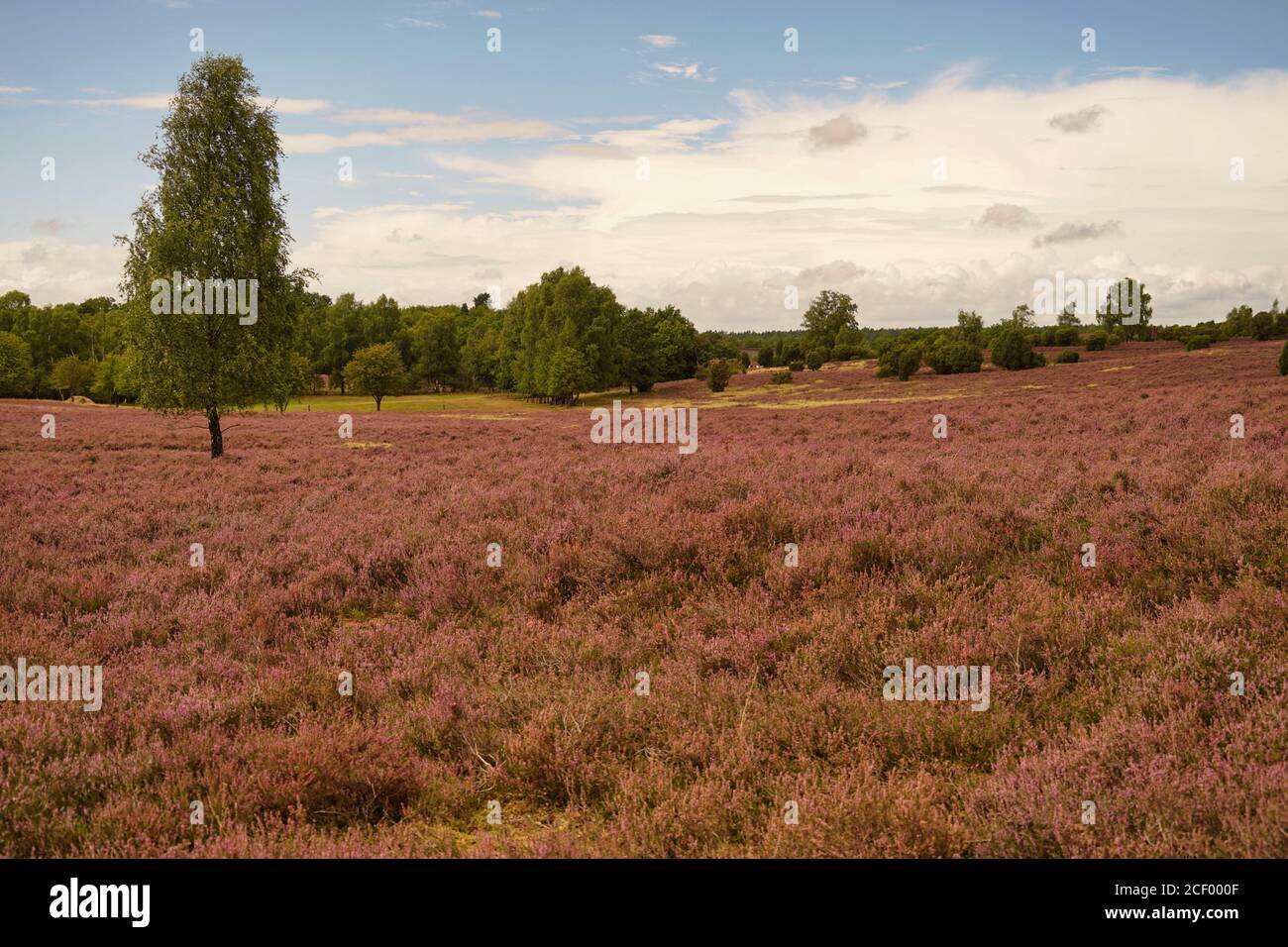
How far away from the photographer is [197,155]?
835 inches

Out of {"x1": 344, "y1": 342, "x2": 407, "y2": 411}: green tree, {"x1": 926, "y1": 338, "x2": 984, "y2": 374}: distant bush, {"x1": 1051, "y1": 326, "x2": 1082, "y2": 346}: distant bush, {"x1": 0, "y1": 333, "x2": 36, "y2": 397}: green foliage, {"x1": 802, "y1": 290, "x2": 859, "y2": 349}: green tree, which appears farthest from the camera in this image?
{"x1": 802, "y1": 290, "x2": 859, "y2": 349}: green tree

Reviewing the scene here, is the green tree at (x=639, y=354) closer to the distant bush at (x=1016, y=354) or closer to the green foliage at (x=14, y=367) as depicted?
the distant bush at (x=1016, y=354)

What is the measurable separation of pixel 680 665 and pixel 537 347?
213 feet

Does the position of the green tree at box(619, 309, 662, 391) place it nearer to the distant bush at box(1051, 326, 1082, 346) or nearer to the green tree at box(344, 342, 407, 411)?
the green tree at box(344, 342, 407, 411)

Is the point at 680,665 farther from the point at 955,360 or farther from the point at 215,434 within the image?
the point at 955,360

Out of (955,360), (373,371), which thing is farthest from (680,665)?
(955,360)

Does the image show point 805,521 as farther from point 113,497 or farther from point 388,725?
point 113,497

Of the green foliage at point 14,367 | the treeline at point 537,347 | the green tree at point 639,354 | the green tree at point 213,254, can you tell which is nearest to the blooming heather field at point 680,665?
the green tree at point 213,254

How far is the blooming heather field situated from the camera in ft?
11.2

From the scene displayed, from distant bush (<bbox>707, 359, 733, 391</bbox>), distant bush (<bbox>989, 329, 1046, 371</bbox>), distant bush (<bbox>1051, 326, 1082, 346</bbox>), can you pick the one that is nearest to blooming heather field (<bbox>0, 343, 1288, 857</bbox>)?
distant bush (<bbox>707, 359, 733, 391</bbox>)

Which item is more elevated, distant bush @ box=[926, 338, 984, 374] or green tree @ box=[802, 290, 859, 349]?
green tree @ box=[802, 290, 859, 349]

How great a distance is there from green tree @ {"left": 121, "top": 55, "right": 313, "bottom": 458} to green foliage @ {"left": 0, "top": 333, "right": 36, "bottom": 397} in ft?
233

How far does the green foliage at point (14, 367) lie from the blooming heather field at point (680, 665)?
8062 centimetres

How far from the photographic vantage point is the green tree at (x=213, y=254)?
66.3 ft
